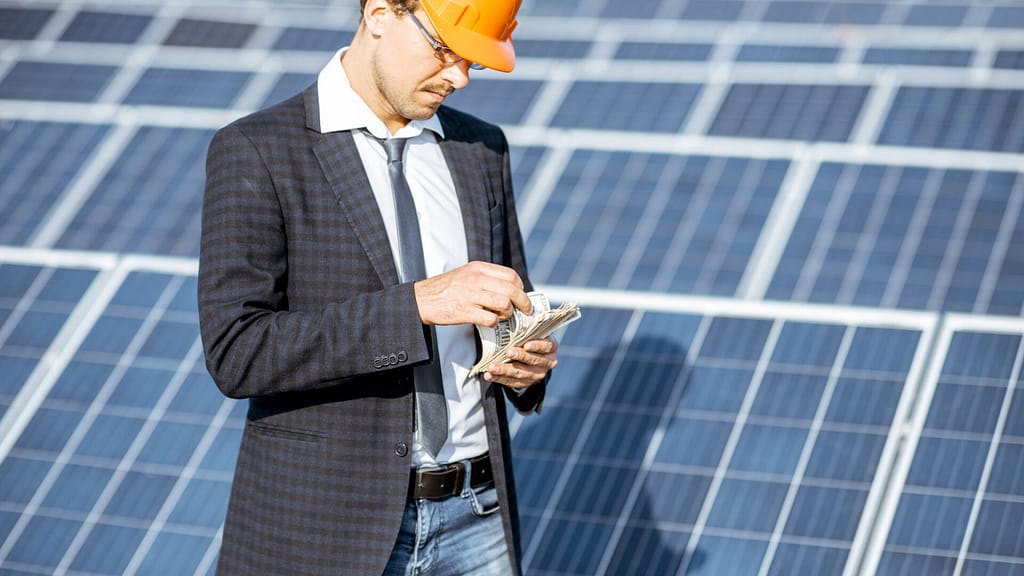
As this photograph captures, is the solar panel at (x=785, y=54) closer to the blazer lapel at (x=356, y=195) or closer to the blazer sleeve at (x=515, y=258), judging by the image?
the blazer sleeve at (x=515, y=258)

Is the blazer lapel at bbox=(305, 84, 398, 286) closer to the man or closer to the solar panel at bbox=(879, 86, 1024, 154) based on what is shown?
the man

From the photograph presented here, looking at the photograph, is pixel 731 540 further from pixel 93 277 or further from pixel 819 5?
pixel 819 5

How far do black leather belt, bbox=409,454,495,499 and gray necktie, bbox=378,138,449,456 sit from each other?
0.06 meters

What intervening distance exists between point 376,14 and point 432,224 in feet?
1.72

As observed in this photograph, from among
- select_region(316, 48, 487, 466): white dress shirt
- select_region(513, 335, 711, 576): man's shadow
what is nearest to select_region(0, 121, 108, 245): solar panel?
select_region(513, 335, 711, 576): man's shadow

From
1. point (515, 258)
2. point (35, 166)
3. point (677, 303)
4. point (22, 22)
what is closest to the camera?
point (515, 258)

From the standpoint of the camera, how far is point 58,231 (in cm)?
712

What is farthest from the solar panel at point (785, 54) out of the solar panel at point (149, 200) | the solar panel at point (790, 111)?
the solar panel at point (149, 200)

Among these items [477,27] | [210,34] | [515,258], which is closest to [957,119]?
[515,258]

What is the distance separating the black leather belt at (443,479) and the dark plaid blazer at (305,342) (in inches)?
2.9

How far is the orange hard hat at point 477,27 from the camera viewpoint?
3.12 m

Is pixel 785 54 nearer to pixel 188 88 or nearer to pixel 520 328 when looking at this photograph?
pixel 188 88

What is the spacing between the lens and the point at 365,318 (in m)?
2.97

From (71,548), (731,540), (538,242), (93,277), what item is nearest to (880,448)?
(731,540)
